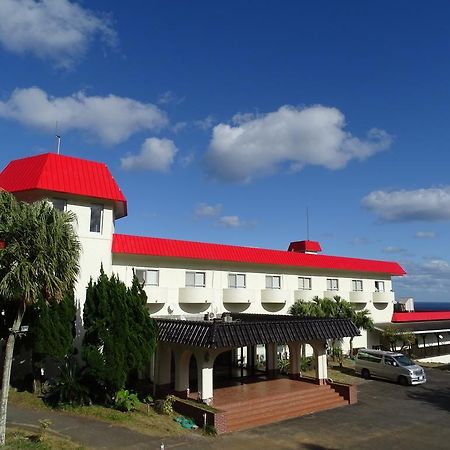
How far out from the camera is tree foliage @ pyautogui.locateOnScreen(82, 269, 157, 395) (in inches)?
732

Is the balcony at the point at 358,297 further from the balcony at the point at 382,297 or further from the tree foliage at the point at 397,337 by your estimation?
the tree foliage at the point at 397,337

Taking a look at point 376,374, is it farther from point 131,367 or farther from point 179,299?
point 131,367

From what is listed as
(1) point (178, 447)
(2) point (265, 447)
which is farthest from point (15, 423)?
(2) point (265, 447)

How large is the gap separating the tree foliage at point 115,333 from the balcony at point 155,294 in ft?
24.2

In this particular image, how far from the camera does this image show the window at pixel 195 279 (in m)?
29.8

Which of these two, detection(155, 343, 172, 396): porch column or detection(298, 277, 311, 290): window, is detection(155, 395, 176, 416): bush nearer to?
detection(155, 343, 172, 396): porch column

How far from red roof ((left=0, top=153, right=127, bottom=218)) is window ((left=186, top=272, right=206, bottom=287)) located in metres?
7.62

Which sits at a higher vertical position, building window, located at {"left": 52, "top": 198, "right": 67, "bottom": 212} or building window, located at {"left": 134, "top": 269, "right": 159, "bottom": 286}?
building window, located at {"left": 52, "top": 198, "right": 67, "bottom": 212}

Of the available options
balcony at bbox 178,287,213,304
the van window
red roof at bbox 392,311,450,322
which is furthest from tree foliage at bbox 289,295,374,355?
balcony at bbox 178,287,213,304

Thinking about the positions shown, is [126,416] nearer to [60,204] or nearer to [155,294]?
[155,294]

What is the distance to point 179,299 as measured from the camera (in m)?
28.9

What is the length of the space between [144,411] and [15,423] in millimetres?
4995

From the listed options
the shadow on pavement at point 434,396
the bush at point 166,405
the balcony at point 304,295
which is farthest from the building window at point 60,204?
the shadow on pavement at point 434,396

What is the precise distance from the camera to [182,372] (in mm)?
20641
